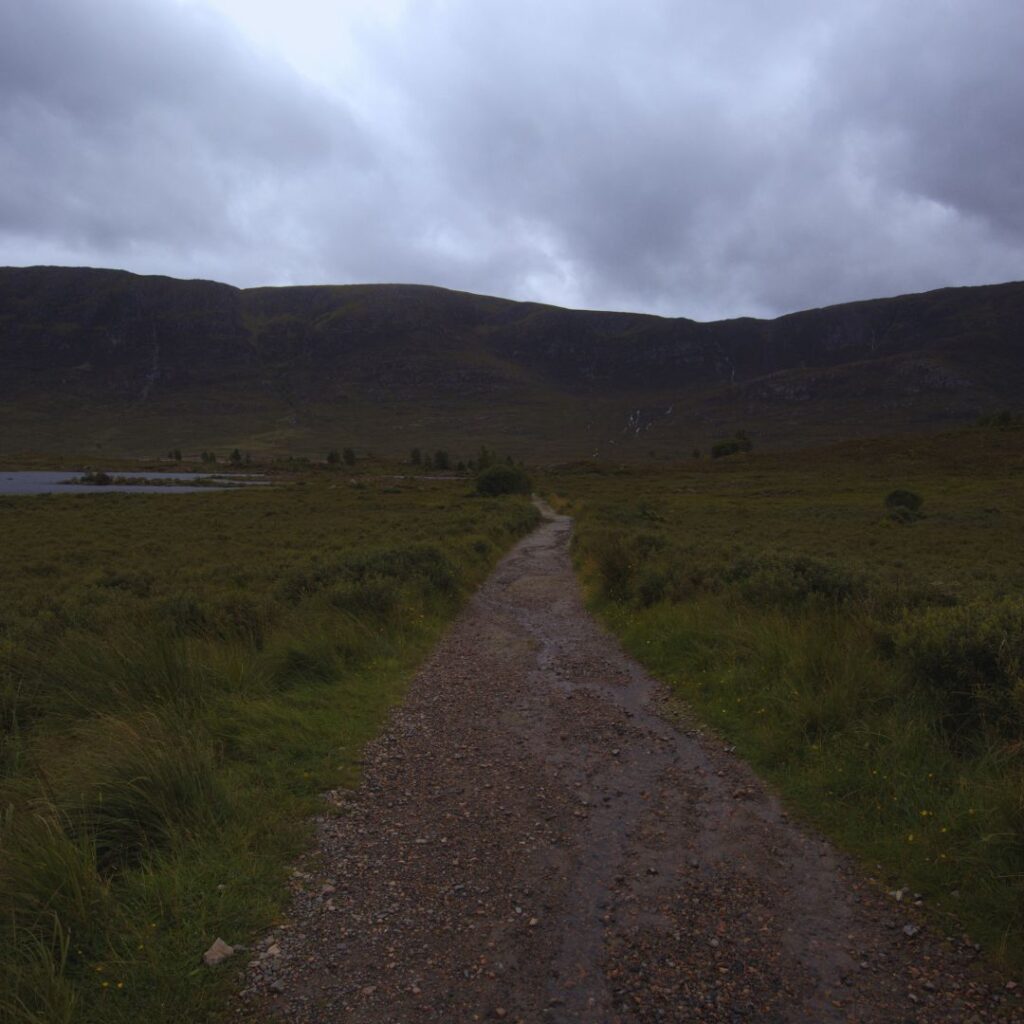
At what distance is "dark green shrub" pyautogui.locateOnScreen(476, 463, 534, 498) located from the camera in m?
55.6

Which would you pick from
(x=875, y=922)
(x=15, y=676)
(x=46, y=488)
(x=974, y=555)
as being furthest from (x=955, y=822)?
(x=46, y=488)

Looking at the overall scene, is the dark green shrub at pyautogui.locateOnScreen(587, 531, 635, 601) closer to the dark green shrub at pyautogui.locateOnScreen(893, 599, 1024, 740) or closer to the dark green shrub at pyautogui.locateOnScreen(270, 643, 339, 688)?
the dark green shrub at pyautogui.locateOnScreen(270, 643, 339, 688)

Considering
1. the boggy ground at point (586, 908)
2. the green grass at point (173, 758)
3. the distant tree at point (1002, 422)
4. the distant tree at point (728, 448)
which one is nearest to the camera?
the boggy ground at point (586, 908)

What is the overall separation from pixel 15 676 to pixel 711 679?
7.47 m

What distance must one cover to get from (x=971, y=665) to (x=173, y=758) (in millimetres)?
6050

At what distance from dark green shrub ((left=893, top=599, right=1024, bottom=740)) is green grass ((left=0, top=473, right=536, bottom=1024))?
4782 millimetres

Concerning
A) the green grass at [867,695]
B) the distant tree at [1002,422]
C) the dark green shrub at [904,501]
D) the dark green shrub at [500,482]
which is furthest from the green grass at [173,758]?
the distant tree at [1002,422]

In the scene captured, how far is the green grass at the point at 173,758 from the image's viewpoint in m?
3.19

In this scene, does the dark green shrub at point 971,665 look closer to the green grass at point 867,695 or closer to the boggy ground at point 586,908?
the green grass at point 867,695

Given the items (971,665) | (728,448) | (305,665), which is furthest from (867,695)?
(728,448)

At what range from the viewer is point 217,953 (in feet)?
10.7

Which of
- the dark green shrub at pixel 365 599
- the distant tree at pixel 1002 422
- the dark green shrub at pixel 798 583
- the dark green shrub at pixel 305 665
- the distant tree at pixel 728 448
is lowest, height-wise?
the dark green shrub at pixel 305 665

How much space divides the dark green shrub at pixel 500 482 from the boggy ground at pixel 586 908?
48.6 m

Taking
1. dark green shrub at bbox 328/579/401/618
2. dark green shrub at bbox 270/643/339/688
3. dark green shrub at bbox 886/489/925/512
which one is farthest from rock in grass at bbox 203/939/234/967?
dark green shrub at bbox 886/489/925/512
